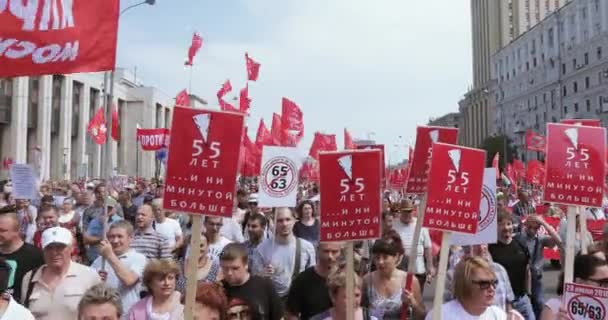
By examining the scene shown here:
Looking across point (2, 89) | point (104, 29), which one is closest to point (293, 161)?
point (104, 29)

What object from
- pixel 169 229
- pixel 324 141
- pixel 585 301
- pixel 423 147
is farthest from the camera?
pixel 324 141

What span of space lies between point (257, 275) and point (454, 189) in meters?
1.59

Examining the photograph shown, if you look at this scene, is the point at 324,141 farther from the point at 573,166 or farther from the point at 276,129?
the point at 573,166

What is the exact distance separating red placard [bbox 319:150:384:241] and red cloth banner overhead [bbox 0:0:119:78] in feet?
6.61

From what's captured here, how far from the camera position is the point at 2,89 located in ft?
140

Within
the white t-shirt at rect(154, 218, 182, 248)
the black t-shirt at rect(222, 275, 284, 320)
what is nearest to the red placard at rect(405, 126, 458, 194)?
the black t-shirt at rect(222, 275, 284, 320)

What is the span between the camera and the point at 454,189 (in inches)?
177

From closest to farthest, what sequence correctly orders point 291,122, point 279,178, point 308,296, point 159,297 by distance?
point 159,297 < point 308,296 < point 279,178 < point 291,122

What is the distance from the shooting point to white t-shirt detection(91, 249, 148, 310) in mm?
5113

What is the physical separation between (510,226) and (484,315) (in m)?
2.49

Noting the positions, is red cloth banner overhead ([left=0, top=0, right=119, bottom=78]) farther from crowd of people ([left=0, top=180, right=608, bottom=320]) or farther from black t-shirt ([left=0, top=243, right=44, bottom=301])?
black t-shirt ([left=0, top=243, right=44, bottom=301])

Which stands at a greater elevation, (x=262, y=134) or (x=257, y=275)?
(x=262, y=134)

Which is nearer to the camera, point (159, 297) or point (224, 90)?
point (159, 297)

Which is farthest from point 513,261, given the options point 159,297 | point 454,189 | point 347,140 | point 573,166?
point 347,140
